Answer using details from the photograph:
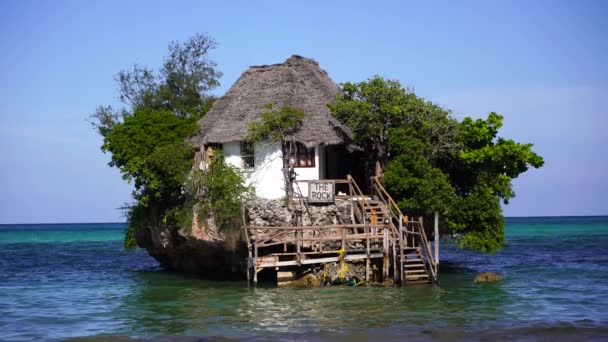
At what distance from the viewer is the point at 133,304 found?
26.4 m

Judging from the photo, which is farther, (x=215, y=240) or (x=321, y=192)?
(x=215, y=240)

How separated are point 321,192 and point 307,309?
672cm

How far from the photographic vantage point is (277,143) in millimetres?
30406

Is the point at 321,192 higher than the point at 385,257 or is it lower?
higher

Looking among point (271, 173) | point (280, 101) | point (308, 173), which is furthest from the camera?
point (280, 101)

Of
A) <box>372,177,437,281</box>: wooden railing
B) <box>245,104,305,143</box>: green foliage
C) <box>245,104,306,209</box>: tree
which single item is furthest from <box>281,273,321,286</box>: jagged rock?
<box>245,104,305,143</box>: green foliage

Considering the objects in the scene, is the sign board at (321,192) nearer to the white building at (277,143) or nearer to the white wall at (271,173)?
the white wall at (271,173)

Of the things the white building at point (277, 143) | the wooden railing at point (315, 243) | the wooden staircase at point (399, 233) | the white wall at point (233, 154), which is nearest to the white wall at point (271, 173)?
the white building at point (277, 143)

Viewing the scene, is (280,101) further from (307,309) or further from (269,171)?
(307,309)

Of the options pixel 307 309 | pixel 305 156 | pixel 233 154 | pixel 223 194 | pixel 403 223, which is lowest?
pixel 307 309

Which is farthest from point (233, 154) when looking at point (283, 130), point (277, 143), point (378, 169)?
Answer: point (378, 169)

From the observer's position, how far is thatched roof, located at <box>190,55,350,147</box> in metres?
30.4

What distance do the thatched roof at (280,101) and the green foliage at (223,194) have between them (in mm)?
1434

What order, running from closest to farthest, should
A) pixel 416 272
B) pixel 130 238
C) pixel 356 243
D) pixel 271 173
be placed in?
1. pixel 356 243
2. pixel 416 272
3. pixel 271 173
4. pixel 130 238
